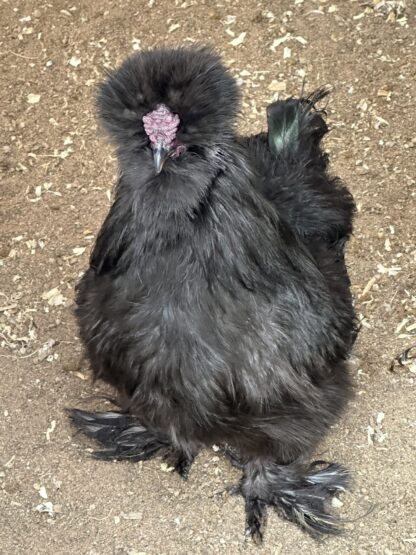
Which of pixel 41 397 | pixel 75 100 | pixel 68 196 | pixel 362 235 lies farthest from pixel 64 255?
pixel 362 235

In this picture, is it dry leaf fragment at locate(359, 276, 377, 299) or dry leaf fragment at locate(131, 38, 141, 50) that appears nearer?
dry leaf fragment at locate(359, 276, 377, 299)

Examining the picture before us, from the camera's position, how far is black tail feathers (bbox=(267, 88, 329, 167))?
140 inches

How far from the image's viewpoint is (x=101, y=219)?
4.40 metres

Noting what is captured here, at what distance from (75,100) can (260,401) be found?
2777 millimetres

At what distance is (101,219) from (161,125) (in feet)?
7.04

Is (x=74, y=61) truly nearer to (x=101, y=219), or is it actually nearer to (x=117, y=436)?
(x=101, y=219)

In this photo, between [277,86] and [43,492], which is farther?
[277,86]

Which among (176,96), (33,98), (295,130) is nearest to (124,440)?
(295,130)

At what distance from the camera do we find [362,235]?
4.25m

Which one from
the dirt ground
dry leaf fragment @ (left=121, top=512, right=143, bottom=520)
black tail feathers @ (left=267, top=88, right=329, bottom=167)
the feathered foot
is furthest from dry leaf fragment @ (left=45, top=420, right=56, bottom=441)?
black tail feathers @ (left=267, top=88, right=329, bottom=167)

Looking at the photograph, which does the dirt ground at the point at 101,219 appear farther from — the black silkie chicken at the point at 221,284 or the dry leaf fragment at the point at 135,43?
the black silkie chicken at the point at 221,284

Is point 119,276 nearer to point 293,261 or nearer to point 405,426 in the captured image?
point 293,261

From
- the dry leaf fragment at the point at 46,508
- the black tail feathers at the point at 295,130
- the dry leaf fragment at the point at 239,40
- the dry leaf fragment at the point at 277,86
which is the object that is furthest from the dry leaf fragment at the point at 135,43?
the dry leaf fragment at the point at 46,508

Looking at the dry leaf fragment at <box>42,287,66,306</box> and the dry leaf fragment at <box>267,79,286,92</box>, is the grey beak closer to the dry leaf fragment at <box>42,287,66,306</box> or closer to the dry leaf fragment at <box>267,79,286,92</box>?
the dry leaf fragment at <box>42,287,66,306</box>
